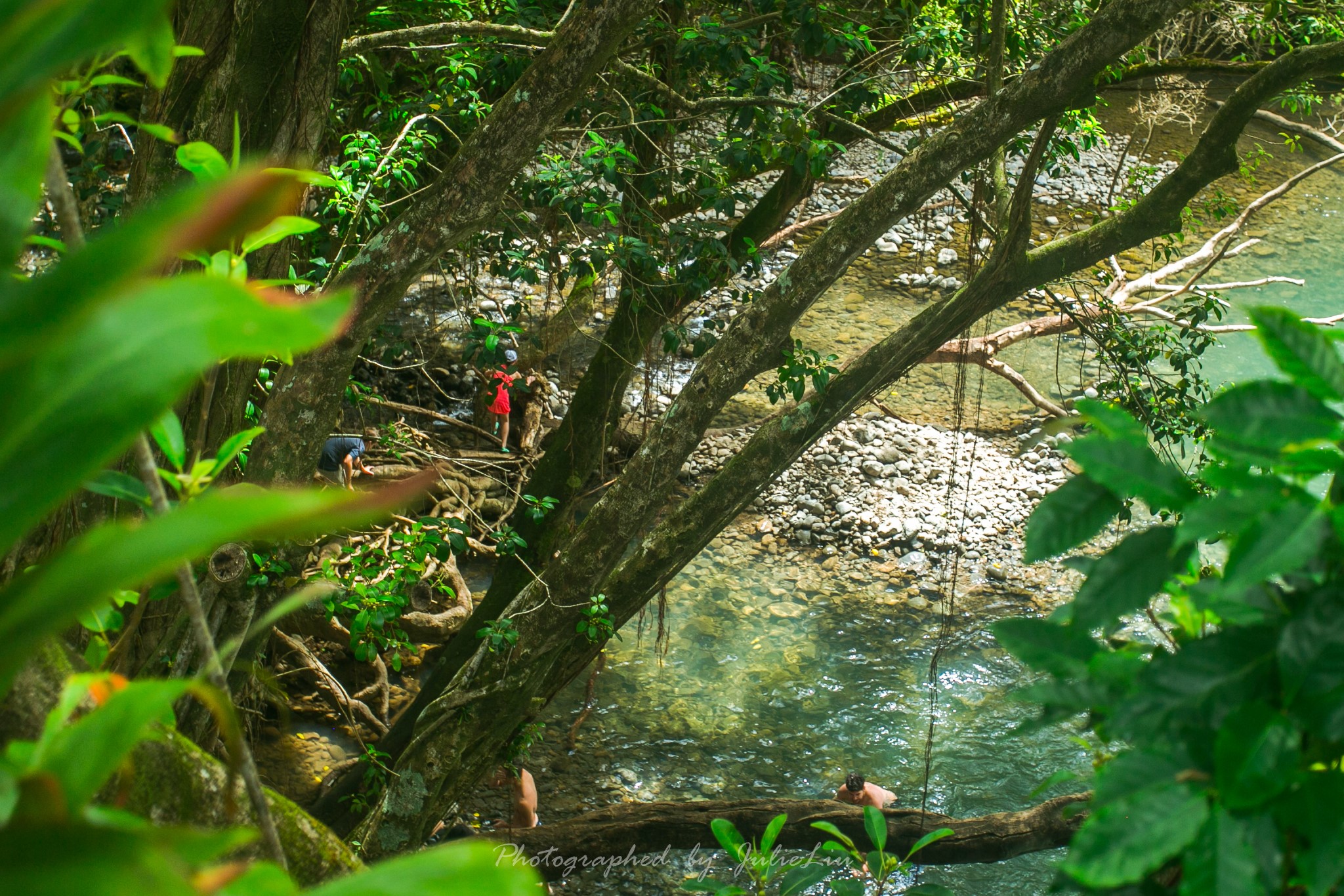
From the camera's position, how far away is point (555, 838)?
3.35 m

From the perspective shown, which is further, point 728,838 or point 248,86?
point 248,86

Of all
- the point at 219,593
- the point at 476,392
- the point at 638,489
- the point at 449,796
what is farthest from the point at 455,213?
the point at 476,392

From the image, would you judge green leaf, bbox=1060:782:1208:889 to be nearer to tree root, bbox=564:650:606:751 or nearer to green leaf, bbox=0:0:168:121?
green leaf, bbox=0:0:168:121

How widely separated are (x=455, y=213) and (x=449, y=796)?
62.1 inches

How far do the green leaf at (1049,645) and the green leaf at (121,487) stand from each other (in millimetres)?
621

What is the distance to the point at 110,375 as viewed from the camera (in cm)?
30

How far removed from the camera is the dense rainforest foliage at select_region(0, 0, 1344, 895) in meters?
0.32

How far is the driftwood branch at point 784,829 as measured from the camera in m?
3.26

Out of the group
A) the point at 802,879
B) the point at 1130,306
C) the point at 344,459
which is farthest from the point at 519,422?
the point at 802,879

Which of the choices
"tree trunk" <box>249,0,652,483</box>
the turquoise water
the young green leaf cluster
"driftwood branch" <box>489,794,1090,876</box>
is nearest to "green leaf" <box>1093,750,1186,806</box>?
the young green leaf cluster

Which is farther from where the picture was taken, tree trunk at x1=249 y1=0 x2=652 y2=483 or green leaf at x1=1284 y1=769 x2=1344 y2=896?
tree trunk at x1=249 y1=0 x2=652 y2=483

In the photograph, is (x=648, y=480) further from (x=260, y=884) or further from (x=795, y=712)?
(x=795, y=712)

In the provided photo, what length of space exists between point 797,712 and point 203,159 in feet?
13.4

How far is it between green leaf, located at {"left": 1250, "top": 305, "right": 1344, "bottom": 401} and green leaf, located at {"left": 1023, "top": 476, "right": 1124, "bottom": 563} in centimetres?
13
